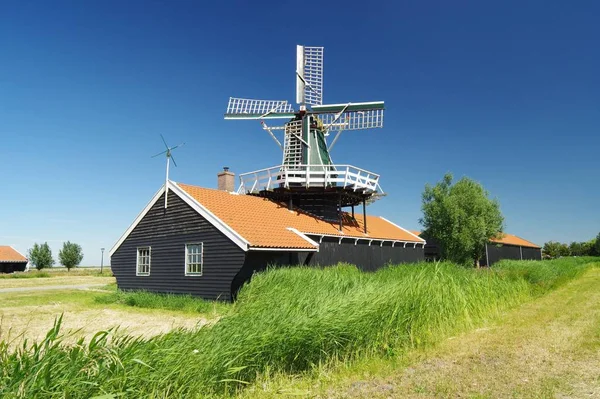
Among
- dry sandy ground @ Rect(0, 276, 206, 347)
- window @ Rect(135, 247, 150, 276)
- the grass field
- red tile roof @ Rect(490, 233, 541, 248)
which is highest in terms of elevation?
red tile roof @ Rect(490, 233, 541, 248)

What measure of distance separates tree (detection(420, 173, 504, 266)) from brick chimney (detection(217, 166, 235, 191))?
24375 millimetres

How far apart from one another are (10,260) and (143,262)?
5277cm

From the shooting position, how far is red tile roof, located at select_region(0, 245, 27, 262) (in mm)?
61062

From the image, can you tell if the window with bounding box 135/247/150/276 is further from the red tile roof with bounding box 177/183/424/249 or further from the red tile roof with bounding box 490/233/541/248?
the red tile roof with bounding box 490/233/541/248

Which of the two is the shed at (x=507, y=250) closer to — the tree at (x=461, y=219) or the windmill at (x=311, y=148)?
the tree at (x=461, y=219)

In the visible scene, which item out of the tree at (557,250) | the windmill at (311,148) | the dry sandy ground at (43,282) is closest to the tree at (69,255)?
the dry sandy ground at (43,282)

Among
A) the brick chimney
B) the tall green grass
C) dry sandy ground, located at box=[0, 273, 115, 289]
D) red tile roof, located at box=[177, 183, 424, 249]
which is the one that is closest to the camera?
the tall green grass

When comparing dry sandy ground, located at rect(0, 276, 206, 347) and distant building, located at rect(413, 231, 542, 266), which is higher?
distant building, located at rect(413, 231, 542, 266)

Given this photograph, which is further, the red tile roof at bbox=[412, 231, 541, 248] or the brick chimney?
the red tile roof at bbox=[412, 231, 541, 248]

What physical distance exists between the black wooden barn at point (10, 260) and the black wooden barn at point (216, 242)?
1995 inches

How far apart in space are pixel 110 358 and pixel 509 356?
6901 mm

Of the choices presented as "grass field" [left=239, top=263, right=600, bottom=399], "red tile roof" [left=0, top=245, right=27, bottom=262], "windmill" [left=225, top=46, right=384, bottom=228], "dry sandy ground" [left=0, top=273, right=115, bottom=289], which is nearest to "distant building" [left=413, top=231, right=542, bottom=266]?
"windmill" [left=225, top=46, right=384, bottom=228]

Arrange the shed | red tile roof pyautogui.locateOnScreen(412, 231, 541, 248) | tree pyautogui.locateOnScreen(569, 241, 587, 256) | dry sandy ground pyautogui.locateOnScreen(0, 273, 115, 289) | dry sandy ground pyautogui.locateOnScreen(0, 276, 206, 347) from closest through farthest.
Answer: dry sandy ground pyautogui.locateOnScreen(0, 276, 206, 347)
dry sandy ground pyautogui.locateOnScreen(0, 273, 115, 289)
the shed
red tile roof pyautogui.locateOnScreen(412, 231, 541, 248)
tree pyautogui.locateOnScreen(569, 241, 587, 256)

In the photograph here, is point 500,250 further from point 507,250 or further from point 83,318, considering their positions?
point 83,318
